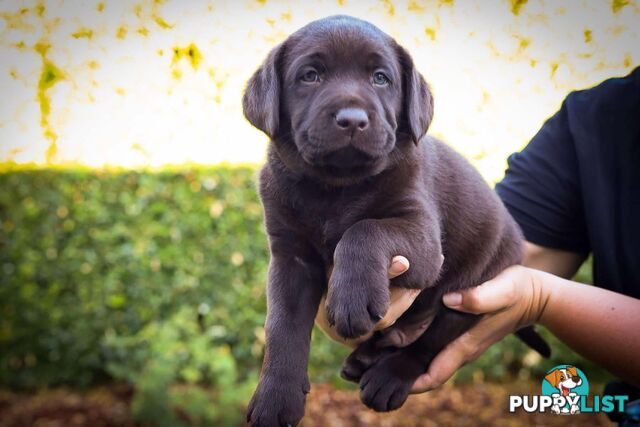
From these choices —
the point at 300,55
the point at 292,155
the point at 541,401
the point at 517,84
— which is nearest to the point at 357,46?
the point at 300,55

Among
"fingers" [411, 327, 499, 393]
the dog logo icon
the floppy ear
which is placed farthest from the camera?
the floppy ear

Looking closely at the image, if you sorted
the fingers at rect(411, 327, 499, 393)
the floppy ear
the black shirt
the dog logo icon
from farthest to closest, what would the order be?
the floppy ear < the dog logo icon < the black shirt < the fingers at rect(411, 327, 499, 393)

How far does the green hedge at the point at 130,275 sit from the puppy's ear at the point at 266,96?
3441mm

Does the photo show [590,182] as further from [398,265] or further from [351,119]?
[351,119]

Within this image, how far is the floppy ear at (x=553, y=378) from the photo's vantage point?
3.13 meters

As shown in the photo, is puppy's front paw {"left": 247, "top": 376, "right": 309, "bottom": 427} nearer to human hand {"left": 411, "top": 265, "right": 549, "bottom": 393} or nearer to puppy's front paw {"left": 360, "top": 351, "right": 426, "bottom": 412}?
puppy's front paw {"left": 360, "top": 351, "right": 426, "bottom": 412}

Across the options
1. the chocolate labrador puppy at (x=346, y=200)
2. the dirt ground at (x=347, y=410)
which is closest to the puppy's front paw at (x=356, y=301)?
the chocolate labrador puppy at (x=346, y=200)

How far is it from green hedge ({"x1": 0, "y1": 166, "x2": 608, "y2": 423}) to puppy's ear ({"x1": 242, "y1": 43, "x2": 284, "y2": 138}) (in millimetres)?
3441

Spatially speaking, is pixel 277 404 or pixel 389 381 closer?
pixel 277 404

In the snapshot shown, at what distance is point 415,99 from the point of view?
2.39 m

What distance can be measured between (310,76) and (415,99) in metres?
0.37

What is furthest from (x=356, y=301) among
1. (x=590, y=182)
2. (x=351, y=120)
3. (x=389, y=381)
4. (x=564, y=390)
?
(x=564, y=390)

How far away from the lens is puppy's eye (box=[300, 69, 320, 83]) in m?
2.33

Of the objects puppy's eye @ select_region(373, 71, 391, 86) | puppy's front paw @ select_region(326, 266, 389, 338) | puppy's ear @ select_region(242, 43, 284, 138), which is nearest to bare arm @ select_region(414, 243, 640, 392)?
puppy's front paw @ select_region(326, 266, 389, 338)
